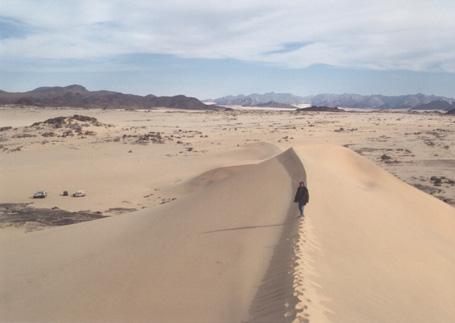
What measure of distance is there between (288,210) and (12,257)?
224 inches

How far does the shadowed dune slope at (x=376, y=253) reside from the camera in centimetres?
475

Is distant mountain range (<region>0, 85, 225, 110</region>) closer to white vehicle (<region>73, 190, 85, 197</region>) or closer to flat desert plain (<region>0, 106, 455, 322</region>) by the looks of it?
white vehicle (<region>73, 190, 85, 197</region>)

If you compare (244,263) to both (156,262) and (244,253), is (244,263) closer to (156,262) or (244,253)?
(244,253)

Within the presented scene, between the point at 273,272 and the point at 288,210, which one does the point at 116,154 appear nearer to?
the point at 288,210

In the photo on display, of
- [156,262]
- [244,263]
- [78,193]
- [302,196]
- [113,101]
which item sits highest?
[113,101]

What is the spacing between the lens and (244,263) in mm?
5672

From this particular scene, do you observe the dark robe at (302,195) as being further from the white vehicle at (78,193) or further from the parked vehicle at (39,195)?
the parked vehicle at (39,195)

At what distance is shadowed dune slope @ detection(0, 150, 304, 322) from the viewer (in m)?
4.85

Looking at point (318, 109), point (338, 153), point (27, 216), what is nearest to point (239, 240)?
point (27, 216)

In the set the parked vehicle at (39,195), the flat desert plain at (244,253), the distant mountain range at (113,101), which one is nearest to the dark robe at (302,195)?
the flat desert plain at (244,253)

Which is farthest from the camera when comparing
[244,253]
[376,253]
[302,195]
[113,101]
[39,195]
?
[113,101]

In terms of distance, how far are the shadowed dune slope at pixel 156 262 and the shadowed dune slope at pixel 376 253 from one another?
803 mm

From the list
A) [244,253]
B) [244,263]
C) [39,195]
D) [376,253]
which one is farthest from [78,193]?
[376,253]

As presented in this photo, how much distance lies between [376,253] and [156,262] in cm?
379
